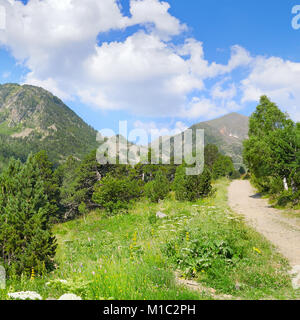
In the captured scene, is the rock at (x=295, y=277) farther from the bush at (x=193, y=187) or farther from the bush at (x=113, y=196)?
the bush at (x=113, y=196)

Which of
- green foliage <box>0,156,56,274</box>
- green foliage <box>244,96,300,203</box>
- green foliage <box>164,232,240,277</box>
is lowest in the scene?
green foliage <box>0,156,56,274</box>

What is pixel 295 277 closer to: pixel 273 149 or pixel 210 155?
pixel 273 149

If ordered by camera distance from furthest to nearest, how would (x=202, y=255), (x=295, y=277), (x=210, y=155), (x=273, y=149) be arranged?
1. (x=210, y=155)
2. (x=273, y=149)
3. (x=202, y=255)
4. (x=295, y=277)

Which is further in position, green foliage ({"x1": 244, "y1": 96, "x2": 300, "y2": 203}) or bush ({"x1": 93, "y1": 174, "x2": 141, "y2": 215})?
bush ({"x1": 93, "y1": 174, "x2": 141, "y2": 215})

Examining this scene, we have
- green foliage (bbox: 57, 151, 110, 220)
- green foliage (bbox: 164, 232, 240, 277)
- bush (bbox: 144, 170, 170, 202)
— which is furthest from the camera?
green foliage (bbox: 57, 151, 110, 220)

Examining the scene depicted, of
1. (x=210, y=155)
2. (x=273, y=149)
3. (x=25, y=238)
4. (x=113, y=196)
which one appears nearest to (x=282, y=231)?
(x=273, y=149)

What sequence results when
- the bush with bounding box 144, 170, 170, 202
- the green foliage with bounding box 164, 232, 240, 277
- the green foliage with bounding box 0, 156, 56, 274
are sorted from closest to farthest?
the green foliage with bounding box 164, 232, 240, 277 < the green foliage with bounding box 0, 156, 56, 274 < the bush with bounding box 144, 170, 170, 202

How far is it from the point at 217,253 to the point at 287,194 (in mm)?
13275

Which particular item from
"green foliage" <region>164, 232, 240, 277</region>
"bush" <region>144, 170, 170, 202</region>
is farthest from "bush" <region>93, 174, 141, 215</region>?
"green foliage" <region>164, 232, 240, 277</region>

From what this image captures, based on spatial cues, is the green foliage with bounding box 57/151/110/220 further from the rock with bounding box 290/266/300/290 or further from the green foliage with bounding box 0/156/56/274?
the rock with bounding box 290/266/300/290

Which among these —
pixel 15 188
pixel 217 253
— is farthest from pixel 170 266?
pixel 15 188

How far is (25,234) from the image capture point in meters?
14.8
